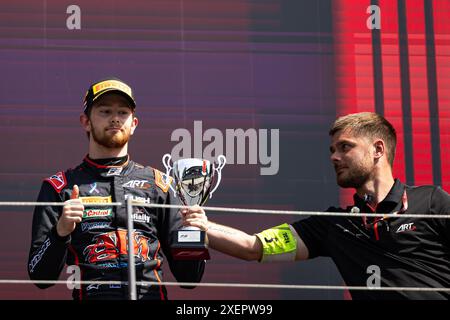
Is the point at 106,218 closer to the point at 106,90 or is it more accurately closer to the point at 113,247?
the point at 113,247

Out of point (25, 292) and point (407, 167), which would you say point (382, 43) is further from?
point (25, 292)

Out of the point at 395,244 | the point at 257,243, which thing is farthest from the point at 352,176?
the point at 257,243

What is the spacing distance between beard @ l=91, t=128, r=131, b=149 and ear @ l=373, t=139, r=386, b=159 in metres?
1.01

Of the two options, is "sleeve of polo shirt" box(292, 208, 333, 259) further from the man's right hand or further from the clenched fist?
the man's right hand

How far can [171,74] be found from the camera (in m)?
5.52

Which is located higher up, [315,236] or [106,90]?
[106,90]

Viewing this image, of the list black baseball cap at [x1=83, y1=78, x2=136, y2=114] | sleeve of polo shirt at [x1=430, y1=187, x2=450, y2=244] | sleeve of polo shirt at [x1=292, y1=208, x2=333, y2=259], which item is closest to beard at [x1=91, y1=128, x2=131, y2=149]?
black baseball cap at [x1=83, y1=78, x2=136, y2=114]

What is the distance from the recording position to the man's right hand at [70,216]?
12.3ft

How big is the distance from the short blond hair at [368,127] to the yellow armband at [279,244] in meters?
0.44

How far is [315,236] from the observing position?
4398mm

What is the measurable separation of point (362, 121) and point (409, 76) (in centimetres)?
124

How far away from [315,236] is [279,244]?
149 millimetres

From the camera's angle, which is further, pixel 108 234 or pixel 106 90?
pixel 106 90
